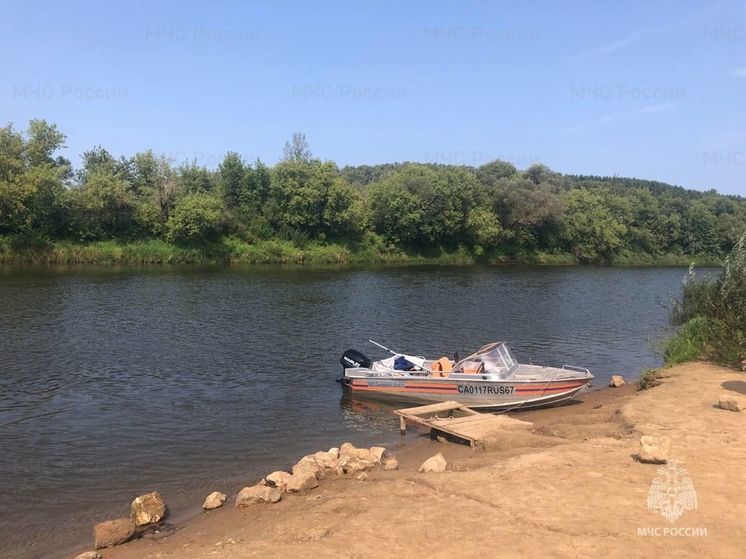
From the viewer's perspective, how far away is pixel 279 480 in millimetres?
11508

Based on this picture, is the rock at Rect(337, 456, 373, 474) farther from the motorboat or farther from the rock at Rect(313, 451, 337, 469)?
the motorboat

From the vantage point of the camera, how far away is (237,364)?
23.1 metres

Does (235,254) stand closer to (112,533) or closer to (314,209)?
(314,209)

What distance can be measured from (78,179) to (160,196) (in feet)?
34.2

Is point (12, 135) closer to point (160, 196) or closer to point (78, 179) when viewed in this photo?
point (78, 179)

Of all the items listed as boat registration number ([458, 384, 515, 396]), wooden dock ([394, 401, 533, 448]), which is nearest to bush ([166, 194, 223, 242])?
boat registration number ([458, 384, 515, 396])

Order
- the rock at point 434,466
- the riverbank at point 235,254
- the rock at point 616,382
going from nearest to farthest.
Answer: the rock at point 434,466, the rock at point 616,382, the riverbank at point 235,254

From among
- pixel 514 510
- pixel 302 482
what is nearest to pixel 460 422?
pixel 302 482

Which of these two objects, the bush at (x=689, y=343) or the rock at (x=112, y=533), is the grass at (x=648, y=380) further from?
the rock at (x=112, y=533)

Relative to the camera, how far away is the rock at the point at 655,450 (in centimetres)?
1067

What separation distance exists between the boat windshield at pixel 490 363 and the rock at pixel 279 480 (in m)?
8.45

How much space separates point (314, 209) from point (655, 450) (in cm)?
6847

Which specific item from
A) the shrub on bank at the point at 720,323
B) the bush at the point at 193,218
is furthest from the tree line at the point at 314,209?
the shrub on bank at the point at 720,323

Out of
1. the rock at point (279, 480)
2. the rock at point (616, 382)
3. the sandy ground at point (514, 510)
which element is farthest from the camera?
the rock at point (616, 382)
